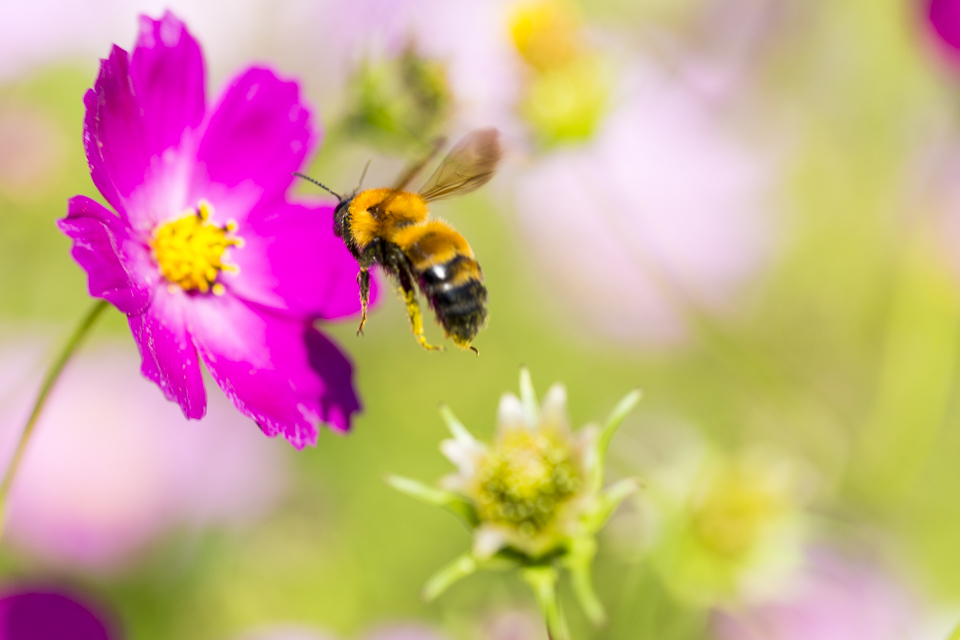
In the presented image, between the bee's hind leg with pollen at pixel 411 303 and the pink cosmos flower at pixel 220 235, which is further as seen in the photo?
the bee's hind leg with pollen at pixel 411 303

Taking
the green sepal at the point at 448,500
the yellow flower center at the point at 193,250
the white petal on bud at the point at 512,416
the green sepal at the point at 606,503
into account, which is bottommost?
the green sepal at the point at 606,503

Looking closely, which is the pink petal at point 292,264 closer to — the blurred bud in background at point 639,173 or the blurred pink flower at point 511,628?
the blurred pink flower at point 511,628

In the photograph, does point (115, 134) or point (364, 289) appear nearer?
point (115, 134)

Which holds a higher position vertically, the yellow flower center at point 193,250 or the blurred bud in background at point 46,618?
the yellow flower center at point 193,250

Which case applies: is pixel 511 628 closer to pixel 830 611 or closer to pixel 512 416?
pixel 512 416

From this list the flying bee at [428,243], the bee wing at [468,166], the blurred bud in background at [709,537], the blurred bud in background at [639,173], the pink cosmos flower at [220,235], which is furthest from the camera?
the blurred bud in background at [639,173]

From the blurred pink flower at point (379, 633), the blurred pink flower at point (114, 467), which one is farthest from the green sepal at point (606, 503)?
the blurred pink flower at point (114, 467)

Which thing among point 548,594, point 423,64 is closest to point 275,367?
point 548,594
